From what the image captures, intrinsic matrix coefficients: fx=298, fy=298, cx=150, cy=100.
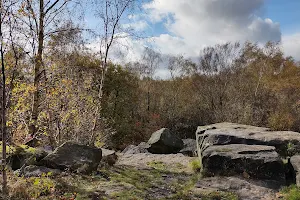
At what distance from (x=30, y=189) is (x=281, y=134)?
722 centimetres

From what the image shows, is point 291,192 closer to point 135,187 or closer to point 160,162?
point 135,187

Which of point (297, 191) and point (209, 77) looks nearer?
point (297, 191)

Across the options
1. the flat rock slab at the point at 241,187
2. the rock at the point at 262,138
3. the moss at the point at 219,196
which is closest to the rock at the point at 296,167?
the flat rock slab at the point at 241,187

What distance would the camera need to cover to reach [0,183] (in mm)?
5574

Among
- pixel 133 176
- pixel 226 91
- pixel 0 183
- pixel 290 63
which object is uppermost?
pixel 290 63

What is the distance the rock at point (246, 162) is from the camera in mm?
7234

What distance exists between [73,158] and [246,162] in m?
4.35

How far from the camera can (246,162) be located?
24.4 ft

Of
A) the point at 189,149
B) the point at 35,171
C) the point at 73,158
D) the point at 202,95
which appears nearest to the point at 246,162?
the point at 73,158

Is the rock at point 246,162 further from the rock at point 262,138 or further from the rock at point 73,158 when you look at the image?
the rock at point 73,158

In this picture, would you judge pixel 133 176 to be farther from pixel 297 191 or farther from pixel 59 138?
pixel 297 191

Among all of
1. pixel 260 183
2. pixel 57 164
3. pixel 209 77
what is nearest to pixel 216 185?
pixel 260 183

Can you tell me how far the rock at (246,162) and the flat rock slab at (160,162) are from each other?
1.37 meters

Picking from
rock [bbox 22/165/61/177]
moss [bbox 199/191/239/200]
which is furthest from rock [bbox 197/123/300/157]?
rock [bbox 22/165/61/177]
